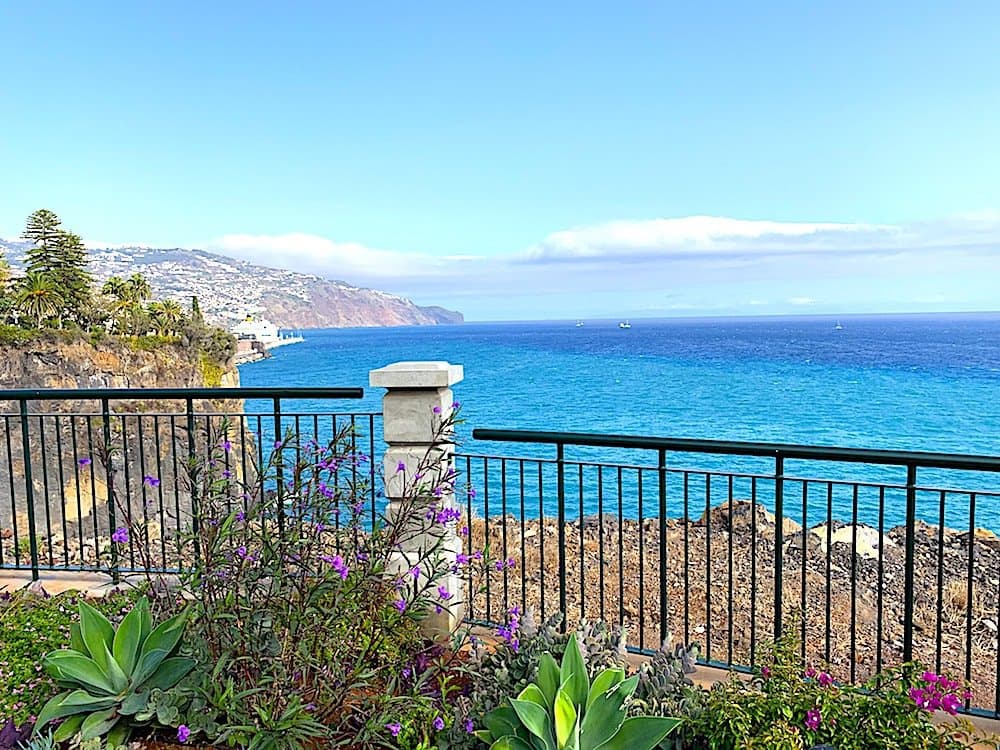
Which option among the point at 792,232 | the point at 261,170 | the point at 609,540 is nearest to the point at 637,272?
the point at 792,232

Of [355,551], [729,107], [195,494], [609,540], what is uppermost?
[729,107]

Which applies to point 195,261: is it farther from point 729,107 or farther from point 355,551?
point 355,551

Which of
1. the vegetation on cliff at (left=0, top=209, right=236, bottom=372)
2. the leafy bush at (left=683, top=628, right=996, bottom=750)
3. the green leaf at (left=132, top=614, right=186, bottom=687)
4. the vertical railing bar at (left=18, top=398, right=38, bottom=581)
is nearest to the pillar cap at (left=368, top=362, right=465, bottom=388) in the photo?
the green leaf at (left=132, top=614, right=186, bottom=687)

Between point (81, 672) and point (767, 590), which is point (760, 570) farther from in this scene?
point (81, 672)

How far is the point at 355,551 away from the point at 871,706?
1.66m

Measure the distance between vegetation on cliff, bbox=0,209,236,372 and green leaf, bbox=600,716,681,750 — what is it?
3477 cm

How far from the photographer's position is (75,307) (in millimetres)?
35406

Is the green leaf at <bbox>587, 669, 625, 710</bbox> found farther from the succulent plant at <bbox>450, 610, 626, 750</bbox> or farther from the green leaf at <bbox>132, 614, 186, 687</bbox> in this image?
the green leaf at <bbox>132, 614, 186, 687</bbox>

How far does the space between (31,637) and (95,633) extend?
3.84ft

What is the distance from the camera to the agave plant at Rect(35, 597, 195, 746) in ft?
7.15

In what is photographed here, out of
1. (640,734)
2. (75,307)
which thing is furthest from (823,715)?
(75,307)

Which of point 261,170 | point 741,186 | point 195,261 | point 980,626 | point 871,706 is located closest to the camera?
point 871,706

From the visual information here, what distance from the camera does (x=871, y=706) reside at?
2.17 m

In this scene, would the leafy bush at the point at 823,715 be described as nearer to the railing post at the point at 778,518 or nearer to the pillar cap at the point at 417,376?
the railing post at the point at 778,518
